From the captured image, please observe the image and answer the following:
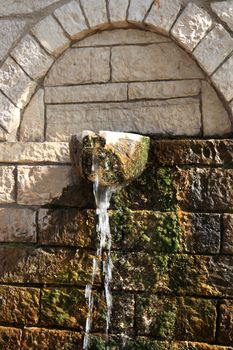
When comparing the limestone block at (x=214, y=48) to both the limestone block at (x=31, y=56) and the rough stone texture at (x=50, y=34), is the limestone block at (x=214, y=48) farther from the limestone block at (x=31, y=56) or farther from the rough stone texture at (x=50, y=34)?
the limestone block at (x=31, y=56)

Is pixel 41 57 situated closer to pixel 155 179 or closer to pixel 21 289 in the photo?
pixel 155 179

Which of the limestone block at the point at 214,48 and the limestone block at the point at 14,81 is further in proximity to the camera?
the limestone block at the point at 14,81

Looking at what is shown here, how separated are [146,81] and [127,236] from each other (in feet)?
3.72

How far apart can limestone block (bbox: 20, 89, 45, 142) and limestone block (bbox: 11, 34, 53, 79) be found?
173mm

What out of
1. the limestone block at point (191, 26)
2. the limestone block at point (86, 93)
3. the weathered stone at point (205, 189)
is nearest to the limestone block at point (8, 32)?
the limestone block at point (86, 93)

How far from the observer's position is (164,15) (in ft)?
11.1

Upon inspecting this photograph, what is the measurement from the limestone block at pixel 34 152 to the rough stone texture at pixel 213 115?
103 centimetres

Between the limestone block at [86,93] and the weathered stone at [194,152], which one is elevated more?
the limestone block at [86,93]

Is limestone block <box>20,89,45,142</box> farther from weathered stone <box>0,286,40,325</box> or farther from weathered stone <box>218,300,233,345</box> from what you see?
weathered stone <box>218,300,233,345</box>

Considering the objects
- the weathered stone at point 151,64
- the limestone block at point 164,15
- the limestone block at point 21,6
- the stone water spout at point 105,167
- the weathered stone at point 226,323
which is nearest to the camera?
the stone water spout at point 105,167

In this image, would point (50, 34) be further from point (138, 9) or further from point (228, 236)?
point (228, 236)

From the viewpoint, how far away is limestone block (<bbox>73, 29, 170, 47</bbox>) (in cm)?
351

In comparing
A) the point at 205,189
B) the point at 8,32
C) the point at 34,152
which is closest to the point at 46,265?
the point at 34,152

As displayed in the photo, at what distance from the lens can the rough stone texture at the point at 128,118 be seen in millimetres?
3451
